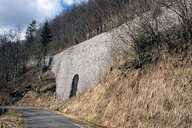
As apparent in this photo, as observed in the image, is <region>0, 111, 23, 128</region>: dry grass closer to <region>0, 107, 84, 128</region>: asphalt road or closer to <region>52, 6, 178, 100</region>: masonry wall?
<region>0, 107, 84, 128</region>: asphalt road

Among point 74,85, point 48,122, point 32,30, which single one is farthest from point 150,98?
point 32,30

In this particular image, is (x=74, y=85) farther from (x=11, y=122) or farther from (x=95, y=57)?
(x=11, y=122)

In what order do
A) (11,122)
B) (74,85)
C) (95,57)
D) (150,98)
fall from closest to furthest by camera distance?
(150,98), (11,122), (95,57), (74,85)

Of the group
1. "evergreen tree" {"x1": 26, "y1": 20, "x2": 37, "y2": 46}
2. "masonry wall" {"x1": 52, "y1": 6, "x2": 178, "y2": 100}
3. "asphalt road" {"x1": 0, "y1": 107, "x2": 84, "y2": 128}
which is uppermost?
"evergreen tree" {"x1": 26, "y1": 20, "x2": 37, "y2": 46}

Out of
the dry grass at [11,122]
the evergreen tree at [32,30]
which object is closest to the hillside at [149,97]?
the dry grass at [11,122]

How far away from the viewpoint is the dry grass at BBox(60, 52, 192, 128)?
16050 millimetres

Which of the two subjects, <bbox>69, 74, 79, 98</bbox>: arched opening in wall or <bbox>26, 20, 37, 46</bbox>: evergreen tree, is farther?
<bbox>26, 20, 37, 46</bbox>: evergreen tree

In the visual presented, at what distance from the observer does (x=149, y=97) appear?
18.7m

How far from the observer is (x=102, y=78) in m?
30.7

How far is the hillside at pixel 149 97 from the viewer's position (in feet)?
52.8

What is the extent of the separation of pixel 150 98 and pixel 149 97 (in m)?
0.19

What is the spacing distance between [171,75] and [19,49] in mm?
78480

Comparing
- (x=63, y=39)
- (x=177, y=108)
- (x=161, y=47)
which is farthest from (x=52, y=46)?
(x=177, y=108)

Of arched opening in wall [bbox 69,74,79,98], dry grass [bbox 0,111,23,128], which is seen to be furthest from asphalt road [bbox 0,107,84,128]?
arched opening in wall [bbox 69,74,79,98]
